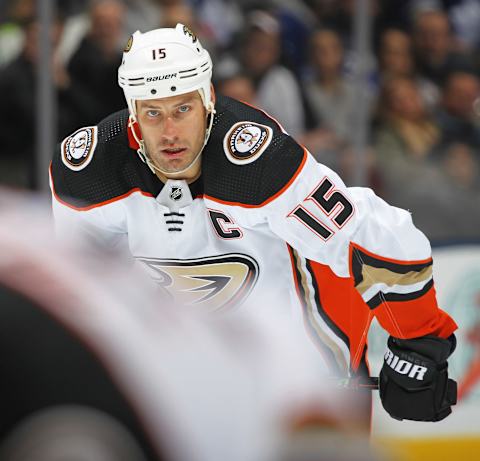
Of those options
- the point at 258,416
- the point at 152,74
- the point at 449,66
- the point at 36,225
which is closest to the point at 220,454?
the point at 258,416

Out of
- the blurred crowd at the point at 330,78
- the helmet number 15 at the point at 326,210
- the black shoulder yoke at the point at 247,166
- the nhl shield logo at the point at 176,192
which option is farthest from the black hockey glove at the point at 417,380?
the blurred crowd at the point at 330,78

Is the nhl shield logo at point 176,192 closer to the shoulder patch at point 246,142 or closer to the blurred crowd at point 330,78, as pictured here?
the shoulder patch at point 246,142

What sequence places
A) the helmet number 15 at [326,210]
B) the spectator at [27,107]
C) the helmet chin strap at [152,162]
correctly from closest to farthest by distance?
the helmet number 15 at [326,210], the helmet chin strap at [152,162], the spectator at [27,107]

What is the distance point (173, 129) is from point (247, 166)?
8.3 inches

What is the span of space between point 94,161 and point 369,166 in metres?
2.10

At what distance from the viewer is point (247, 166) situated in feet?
9.43

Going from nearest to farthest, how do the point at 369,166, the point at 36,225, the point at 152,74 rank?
the point at 36,225 → the point at 152,74 → the point at 369,166

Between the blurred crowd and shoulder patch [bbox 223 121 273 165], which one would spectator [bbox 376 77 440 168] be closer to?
the blurred crowd

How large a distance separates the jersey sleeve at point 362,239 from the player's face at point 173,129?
0.86ft

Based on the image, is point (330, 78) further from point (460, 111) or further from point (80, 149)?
point (80, 149)

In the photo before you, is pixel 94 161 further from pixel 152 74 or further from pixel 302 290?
pixel 302 290

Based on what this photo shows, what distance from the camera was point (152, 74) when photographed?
9.54ft

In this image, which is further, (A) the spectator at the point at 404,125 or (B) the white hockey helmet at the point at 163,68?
(A) the spectator at the point at 404,125

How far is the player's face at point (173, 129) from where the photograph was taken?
2.91 metres
